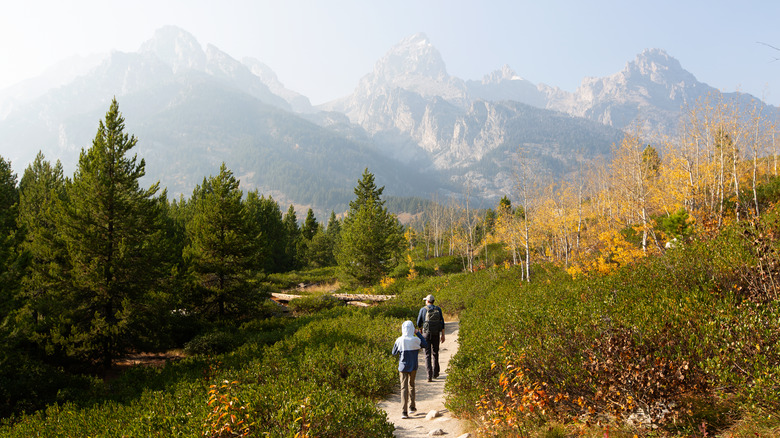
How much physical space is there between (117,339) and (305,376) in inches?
359

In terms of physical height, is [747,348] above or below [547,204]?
below

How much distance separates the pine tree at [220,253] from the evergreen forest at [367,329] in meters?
0.10

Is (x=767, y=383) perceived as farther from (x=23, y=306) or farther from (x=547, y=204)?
(x=547, y=204)

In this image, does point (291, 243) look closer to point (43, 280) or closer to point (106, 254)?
point (106, 254)

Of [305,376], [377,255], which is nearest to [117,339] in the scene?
[305,376]

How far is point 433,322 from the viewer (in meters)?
9.09

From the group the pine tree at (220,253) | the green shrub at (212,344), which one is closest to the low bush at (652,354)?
the green shrub at (212,344)

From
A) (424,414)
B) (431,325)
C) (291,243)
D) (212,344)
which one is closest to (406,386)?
(424,414)

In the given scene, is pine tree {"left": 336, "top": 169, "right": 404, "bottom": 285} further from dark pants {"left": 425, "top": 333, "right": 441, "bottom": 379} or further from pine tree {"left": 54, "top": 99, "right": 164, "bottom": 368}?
dark pants {"left": 425, "top": 333, "right": 441, "bottom": 379}

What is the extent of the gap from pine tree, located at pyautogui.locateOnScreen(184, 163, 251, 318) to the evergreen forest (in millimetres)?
103

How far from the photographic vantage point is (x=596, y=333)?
5434 mm

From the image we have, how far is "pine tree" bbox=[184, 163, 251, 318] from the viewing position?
697 inches

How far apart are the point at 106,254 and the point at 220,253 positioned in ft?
16.9

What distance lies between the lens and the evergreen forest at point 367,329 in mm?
4574
